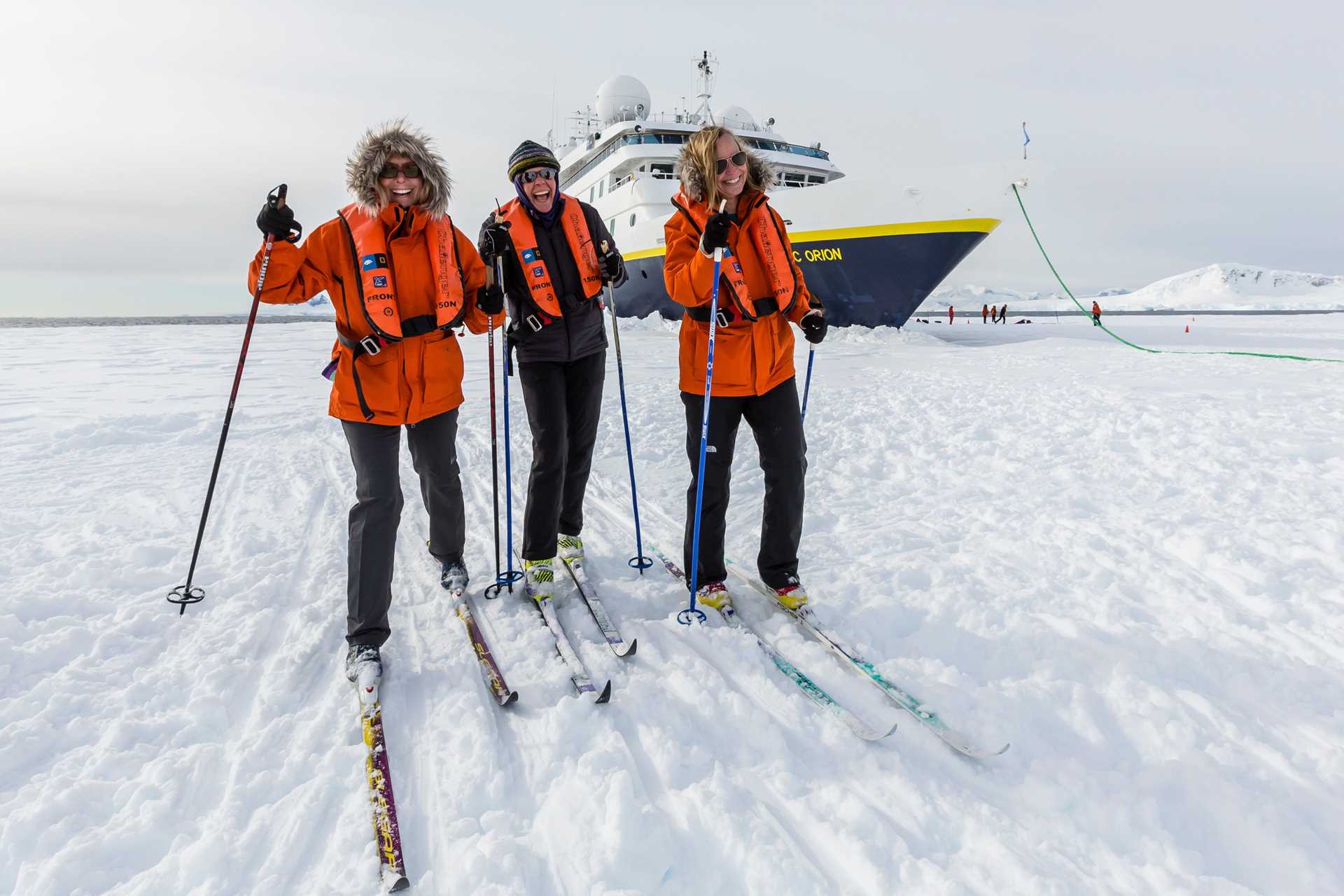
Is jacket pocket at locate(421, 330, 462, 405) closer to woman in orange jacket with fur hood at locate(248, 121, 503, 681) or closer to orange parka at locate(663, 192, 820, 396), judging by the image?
woman in orange jacket with fur hood at locate(248, 121, 503, 681)

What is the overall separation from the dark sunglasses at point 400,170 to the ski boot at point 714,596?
6.79 feet

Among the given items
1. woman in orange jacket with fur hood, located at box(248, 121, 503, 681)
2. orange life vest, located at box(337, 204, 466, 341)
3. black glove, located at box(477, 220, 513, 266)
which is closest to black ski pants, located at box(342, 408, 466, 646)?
woman in orange jacket with fur hood, located at box(248, 121, 503, 681)

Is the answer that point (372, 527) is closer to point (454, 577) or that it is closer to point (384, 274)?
point (454, 577)

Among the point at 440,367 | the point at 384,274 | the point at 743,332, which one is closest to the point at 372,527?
the point at 440,367

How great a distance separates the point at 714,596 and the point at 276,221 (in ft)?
7.50

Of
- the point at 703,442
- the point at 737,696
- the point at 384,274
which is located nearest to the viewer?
the point at 737,696

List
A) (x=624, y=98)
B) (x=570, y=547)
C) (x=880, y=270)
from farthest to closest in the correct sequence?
1. (x=624, y=98)
2. (x=880, y=270)
3. (x=570, y=547)

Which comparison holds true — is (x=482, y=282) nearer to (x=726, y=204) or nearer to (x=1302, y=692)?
(x=726, y=204)

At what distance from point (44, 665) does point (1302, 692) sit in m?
4.49

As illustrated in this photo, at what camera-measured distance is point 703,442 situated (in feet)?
9.86

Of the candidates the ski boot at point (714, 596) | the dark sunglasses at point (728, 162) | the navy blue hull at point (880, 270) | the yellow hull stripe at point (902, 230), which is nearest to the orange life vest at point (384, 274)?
the dark sunglasses at point (728, 162)

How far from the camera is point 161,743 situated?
2117 mm

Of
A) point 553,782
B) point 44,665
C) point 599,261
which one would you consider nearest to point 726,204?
point 599,261

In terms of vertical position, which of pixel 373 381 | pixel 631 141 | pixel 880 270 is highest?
pixel 631 141
